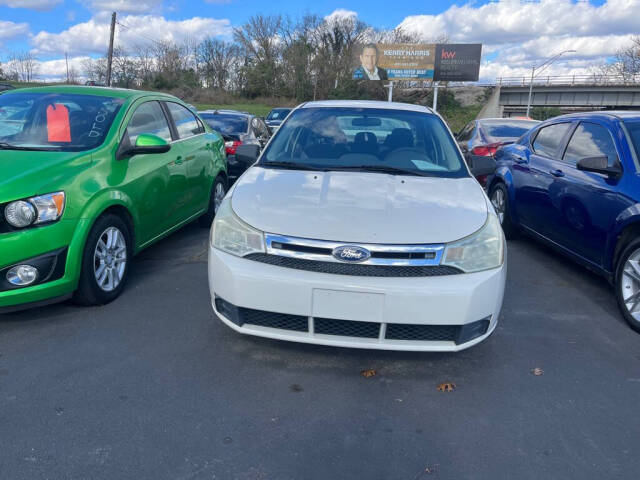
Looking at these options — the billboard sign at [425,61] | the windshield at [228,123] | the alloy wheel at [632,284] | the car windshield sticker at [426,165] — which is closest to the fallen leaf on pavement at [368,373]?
the car windshield sticker at [426,165]

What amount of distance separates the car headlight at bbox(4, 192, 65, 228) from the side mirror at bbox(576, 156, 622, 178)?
4.08 m

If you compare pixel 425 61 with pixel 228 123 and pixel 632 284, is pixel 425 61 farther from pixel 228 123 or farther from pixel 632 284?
pixel 632 284

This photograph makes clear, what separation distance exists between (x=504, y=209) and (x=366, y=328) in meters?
4.27

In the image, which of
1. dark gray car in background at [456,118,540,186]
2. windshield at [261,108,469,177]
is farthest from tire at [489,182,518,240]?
windshield at [261,108,469,177]

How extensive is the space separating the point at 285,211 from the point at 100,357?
4.81 ft

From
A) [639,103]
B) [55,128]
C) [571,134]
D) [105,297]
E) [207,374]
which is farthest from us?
[639,103]

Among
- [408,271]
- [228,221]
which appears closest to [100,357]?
[228,221]

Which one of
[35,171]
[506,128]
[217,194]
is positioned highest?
[506,128]

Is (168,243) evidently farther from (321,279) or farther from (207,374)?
(321,279)

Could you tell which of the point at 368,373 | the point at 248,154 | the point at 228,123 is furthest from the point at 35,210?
the point at 228,123

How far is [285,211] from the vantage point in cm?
316

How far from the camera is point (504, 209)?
6551 millimetres

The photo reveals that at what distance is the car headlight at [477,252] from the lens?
9.61ft

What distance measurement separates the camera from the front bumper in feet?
9.21
